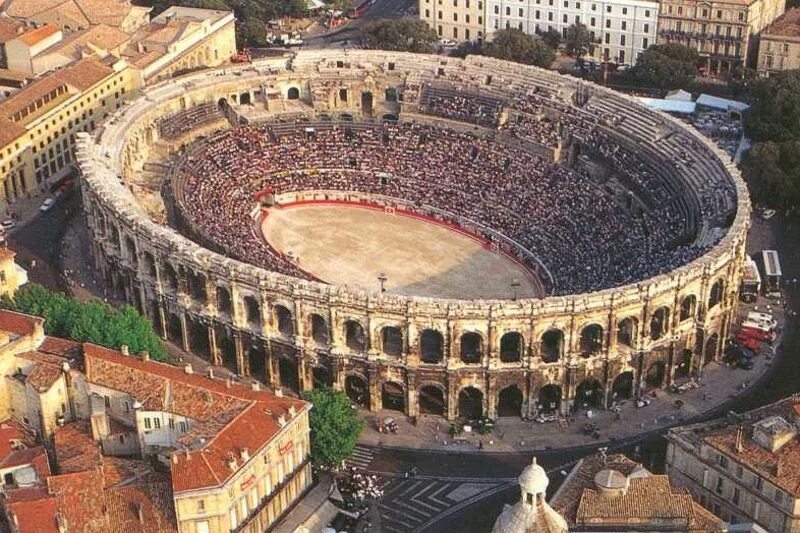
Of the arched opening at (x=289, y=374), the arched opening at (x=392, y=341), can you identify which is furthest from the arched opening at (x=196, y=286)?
the arched opening at (x=392, y=341)

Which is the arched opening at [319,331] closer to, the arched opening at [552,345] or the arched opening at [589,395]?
the arched opening at [552,345]

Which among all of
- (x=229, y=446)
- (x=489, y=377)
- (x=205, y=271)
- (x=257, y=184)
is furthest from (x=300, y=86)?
(x=229, y=446)

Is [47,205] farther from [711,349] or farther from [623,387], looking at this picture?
[711,349]

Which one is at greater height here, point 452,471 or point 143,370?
point 143,370

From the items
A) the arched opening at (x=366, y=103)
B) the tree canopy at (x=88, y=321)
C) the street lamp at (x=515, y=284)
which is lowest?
the street lamp at (x=515, y=284)

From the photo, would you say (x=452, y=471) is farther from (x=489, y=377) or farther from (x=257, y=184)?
(x=257, y=184)

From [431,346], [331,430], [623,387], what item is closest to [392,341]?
[431,346]

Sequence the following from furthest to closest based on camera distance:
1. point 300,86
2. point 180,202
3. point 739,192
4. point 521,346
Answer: point 300,86 → point 180,202 → point 739,192 → point 521,346
